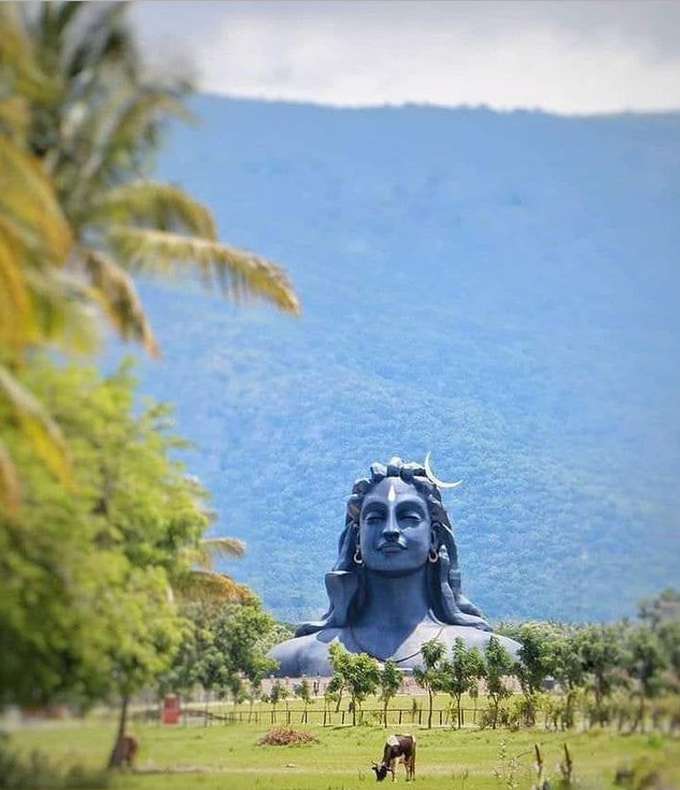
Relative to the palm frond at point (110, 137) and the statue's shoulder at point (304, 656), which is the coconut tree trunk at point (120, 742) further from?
the statue's shoulder at point (304, 656)

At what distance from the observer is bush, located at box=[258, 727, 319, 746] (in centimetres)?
3566

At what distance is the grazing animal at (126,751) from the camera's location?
2373cm

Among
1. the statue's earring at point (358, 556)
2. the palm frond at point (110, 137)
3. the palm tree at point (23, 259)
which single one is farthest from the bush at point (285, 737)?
the palm tree at point (23, 259)

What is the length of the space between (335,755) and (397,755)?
2701 mm

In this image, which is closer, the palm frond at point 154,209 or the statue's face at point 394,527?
the palm frond at point 154,209

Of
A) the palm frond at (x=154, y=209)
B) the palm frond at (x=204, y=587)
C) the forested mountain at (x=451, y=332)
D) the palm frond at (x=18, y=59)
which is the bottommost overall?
the palm frond at (x=204, y=587)

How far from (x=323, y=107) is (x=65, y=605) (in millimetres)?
26392

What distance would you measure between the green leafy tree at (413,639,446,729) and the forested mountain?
313 cm

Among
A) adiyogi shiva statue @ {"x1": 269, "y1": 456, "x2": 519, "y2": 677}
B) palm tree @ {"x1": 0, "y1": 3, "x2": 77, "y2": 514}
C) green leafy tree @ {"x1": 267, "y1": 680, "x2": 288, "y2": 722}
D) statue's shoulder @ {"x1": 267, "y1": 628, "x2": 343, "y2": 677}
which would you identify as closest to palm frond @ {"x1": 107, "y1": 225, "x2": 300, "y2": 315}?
palm tree @ {"x1": 0, "y1": 3, "x2": 77, "y2": 514}

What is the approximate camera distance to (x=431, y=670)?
44.1 meters

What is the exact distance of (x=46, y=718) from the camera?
882 inches

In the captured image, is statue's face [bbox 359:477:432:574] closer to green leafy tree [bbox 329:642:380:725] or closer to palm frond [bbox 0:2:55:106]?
green leafy tree [bbox 329:642:380:725]

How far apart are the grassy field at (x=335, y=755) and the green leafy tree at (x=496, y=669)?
7.17 ft

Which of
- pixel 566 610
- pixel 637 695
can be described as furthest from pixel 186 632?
pixel 566 610
